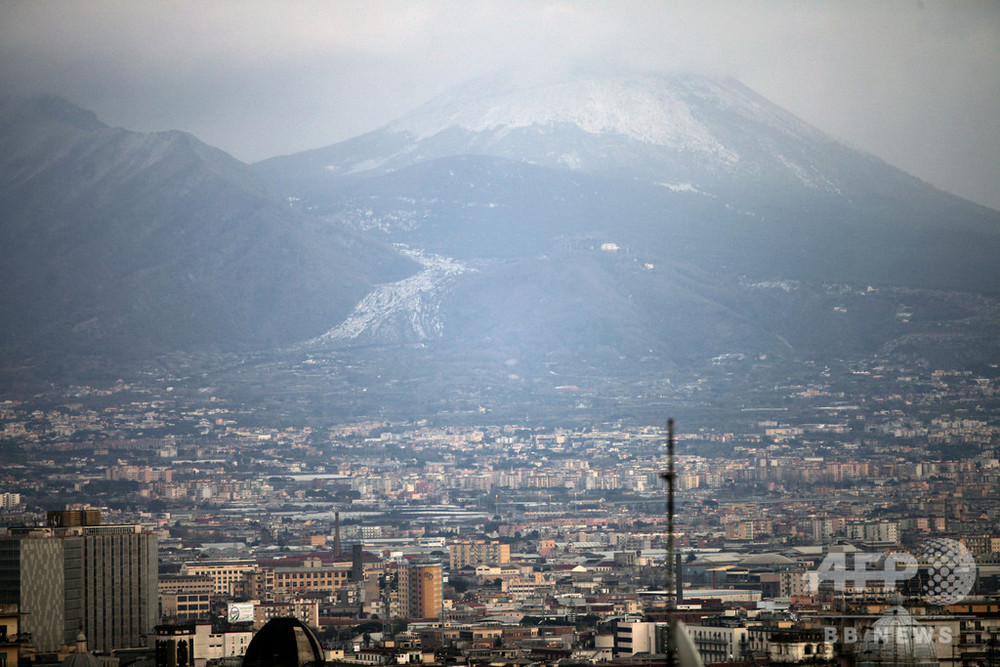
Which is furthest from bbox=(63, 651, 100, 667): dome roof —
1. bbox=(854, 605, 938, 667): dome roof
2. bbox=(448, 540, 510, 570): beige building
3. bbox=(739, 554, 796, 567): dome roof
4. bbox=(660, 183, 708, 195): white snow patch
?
bbox=(660, 183, 708, 195): white snow patch

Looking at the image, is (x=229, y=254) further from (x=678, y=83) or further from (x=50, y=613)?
(x=50, y=613)

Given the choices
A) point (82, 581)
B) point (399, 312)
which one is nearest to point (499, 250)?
point (399, 312)

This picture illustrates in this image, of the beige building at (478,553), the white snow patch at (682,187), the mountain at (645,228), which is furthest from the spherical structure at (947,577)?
the white snow patch at (682,187)

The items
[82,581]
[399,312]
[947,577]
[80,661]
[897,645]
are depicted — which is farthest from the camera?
[399,312]

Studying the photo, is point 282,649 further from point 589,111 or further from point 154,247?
point 589,111

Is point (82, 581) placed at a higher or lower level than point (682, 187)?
lower

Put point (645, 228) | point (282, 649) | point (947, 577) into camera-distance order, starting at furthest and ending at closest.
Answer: point (645, 228) → point (947, 577) → point (282, 649)
